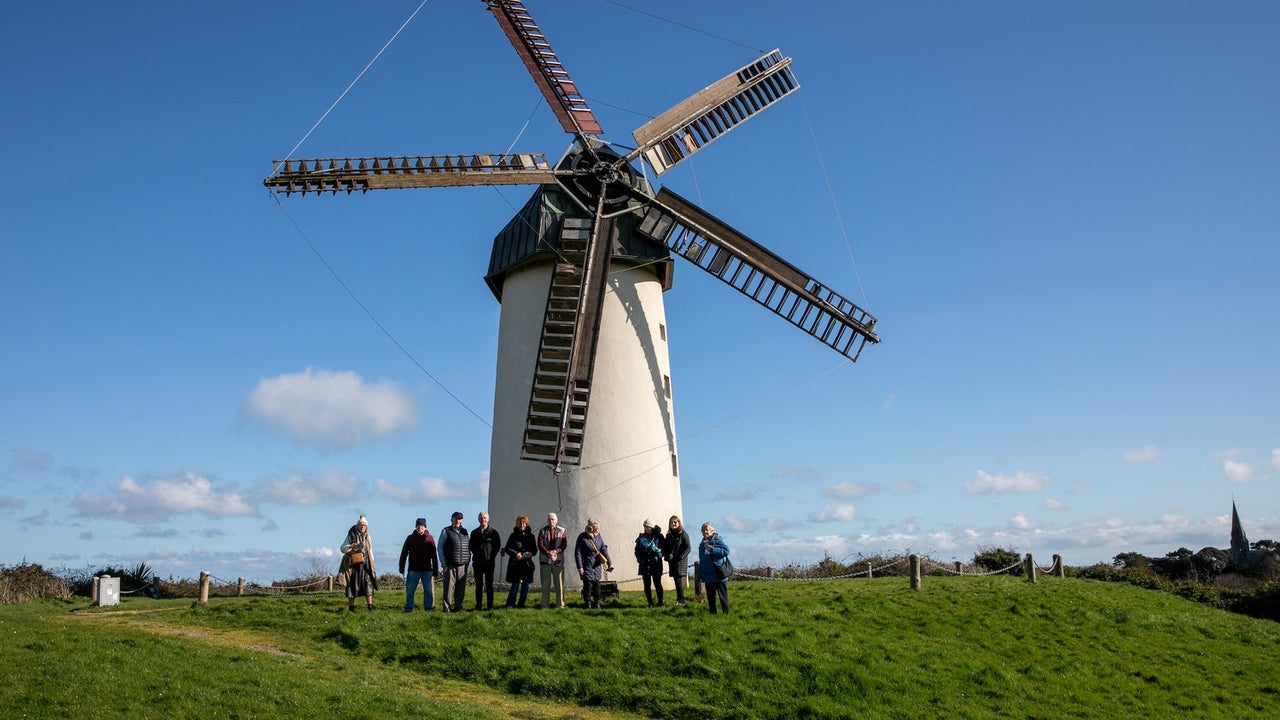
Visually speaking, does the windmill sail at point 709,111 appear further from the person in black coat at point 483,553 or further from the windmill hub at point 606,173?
the person in black coat at point 483,553

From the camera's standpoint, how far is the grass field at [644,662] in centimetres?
1162

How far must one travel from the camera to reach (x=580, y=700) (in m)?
12.4

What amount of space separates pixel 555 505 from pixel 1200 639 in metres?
12.4

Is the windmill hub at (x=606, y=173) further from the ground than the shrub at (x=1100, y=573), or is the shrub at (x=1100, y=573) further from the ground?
the windmill hub at (x=606, y=173)

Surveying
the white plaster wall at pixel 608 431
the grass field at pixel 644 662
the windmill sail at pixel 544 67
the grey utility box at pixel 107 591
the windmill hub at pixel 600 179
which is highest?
the windmill sail at pixel 544 67

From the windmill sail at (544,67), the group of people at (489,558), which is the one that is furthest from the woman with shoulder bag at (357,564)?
the windmill sail at (544,67)

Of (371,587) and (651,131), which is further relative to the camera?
(651,131)

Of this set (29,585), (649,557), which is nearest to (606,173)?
(649,557)

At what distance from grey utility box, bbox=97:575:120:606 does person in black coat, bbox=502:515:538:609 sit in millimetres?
9895

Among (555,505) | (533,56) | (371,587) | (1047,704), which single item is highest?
(533,56)

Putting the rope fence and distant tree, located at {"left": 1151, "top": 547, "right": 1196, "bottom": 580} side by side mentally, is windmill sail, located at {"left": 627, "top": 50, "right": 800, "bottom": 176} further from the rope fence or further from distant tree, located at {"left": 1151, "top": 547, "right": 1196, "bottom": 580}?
distant tree, located at {"left": 1151, "top": 547, "right": 1196, "bottom": 580}

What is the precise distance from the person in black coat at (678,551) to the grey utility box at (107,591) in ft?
41.2

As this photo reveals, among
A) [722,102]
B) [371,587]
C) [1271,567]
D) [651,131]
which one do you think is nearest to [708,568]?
[371,587]

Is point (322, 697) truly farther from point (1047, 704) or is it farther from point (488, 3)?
point (488, 3)
